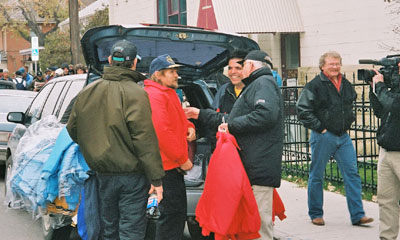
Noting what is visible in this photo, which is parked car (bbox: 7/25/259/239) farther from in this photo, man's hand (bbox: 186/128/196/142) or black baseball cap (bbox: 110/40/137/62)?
black baseball cap (bbox: 110/40/137/62)

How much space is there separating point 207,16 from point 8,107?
29.0 ft

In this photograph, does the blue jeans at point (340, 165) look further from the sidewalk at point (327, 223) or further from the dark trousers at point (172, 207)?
the dark trousers at point (172, 207)

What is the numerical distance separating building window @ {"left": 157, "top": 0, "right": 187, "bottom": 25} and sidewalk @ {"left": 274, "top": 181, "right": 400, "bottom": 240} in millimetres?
17183

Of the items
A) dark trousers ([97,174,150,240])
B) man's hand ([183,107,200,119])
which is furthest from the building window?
dark trousers ([97,174,150,240])

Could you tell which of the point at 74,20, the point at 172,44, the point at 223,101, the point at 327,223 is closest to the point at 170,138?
the point at 223,101

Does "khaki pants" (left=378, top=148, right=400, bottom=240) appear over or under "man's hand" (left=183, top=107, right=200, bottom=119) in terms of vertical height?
under

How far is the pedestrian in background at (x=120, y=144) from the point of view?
216 inches

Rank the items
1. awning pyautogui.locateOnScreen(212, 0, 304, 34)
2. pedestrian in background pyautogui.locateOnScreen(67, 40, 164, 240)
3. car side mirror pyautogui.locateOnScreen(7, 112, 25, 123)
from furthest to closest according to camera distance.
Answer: awning pyautogui.locateOnScreen(212, 0, 304, 34) < car side mirror pyautogui.locateOnScreen(7, 112, 25, 123) < pedestrian in background pyautogui.locateOnScreen(67, 40, 164, 240)

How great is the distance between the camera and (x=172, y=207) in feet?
20.6

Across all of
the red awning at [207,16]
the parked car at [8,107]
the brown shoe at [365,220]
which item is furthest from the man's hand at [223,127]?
the red awning at [207,16]

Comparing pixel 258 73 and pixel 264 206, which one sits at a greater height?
pixel 258 73

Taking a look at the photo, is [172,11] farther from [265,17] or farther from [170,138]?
[170,138]

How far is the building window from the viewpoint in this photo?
2620cm

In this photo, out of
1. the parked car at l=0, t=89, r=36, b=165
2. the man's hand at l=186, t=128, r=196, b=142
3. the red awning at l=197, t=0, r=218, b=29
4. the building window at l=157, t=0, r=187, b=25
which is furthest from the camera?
the building window at l=157, t=0, r=187, b=25
